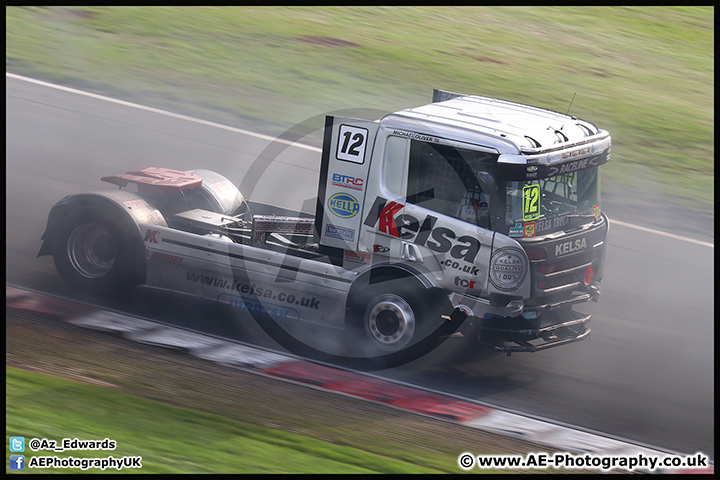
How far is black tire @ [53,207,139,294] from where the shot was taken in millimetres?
8727

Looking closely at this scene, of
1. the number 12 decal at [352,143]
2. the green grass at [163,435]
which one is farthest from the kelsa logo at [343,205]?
the green grass at [163,435]

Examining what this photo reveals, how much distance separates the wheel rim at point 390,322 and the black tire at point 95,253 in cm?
277

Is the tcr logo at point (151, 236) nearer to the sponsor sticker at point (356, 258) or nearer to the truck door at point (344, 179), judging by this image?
the truck door at point (344, 179)

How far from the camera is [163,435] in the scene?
255 inches

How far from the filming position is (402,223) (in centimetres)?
788

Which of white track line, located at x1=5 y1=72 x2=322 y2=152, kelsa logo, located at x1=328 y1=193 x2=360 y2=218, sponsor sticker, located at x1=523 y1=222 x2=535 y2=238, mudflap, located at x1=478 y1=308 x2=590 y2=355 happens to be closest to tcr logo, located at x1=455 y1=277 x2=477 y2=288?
mudflap, located at x1=478 y1=308 x2=590 y2=355

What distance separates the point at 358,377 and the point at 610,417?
257 cm

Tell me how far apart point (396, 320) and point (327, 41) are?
1159 cm

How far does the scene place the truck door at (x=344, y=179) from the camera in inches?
313

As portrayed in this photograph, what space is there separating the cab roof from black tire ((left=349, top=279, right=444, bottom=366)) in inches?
62.3

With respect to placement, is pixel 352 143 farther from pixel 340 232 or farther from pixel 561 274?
pixel 561 274

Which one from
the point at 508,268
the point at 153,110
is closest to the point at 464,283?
the point at 508,268

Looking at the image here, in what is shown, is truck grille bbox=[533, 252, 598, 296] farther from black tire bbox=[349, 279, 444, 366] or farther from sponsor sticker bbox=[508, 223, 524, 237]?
black tire bbox=[349, 279, 444, 366]

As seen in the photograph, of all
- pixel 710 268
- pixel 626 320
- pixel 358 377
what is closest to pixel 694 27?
pixel 710 268
